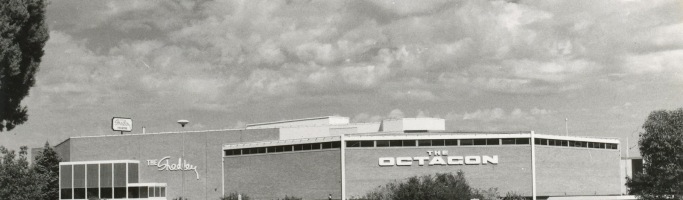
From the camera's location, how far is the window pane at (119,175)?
93.9 m

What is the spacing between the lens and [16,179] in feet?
169

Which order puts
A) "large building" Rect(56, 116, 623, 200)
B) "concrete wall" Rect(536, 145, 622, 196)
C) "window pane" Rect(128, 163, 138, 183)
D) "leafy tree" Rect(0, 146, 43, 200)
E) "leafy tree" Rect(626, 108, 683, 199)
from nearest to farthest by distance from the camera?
"leafy tree" Rect(0, 146, 43, 200) → "leafy tree" Rect(626, 108, 683, 199) → "large building" Rect(56, 116, 623, 200) → "concrete wall" Rect(536, 145, 622, 196) → "window pane" Rect(128, 163, 138, 183)

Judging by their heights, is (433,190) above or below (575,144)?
below

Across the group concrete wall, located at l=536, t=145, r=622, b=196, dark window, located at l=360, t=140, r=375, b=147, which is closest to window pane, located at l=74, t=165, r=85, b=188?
dark window, located at l=360, t=140, r=375, b=147

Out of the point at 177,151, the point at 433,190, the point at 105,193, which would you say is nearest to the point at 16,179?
the point at 433,190

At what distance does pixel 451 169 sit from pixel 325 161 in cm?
1282

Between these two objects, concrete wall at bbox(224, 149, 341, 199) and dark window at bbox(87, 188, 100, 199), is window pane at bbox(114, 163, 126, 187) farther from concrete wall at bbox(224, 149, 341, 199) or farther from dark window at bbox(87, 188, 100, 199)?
concrete wall at bbox(224, 149, 341, 199)

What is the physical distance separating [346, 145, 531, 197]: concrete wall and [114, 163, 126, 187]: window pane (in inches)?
1105

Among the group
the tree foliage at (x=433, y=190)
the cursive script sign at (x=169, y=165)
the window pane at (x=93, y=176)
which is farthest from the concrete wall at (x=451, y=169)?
the window pane at (x=93, y=176)

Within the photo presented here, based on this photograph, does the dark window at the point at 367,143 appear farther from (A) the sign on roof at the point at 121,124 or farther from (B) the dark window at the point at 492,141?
(A) the sign on roof at the point at 121,124

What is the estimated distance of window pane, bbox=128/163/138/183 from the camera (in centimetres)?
9612

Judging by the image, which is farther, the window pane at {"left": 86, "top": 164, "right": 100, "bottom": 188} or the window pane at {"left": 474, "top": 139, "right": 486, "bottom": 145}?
the window pane at {"left": 86, "top": 164, "right": 100, "bottom": 188}

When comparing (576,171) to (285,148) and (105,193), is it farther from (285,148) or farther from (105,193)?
(105,193)

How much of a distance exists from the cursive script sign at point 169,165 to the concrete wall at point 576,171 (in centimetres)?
4012
